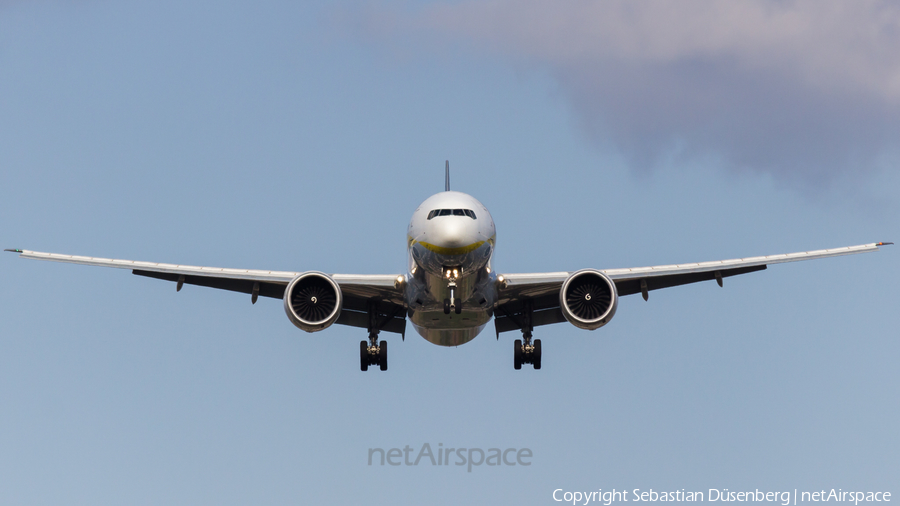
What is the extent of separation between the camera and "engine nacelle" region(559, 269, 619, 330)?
31.4 m

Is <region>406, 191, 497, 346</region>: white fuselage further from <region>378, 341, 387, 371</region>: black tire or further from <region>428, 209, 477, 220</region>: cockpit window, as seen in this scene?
<region>378, 341, 387, 371</region>: black tire

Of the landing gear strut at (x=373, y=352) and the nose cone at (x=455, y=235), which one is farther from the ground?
the nose cone at (x=455, y=235)

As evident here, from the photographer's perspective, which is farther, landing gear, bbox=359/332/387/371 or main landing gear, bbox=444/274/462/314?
landing gear, bbox=359/332/387/371

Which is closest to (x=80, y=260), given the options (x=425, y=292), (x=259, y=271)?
(x=259, y=271)

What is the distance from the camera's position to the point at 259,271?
3331 cm

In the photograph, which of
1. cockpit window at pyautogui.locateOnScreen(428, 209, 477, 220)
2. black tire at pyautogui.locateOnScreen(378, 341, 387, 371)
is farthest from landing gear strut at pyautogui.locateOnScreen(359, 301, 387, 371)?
cockpit window at pyautogui.locateOnScreen(428, 209, 477, 220)

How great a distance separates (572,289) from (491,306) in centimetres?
254

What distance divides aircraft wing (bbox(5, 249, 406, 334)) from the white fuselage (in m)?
1.05

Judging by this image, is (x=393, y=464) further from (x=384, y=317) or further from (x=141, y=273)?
(x=141, y=273)

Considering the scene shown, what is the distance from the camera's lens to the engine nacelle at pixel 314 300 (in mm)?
31125

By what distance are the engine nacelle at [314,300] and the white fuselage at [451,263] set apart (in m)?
2.40

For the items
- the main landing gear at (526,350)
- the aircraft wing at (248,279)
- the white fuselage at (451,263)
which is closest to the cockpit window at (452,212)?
the white fuselage at (451,263)

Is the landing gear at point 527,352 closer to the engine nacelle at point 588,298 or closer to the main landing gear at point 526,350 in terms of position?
the main landing gear at point 526,350

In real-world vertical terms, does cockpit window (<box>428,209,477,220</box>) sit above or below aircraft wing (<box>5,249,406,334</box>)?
above
